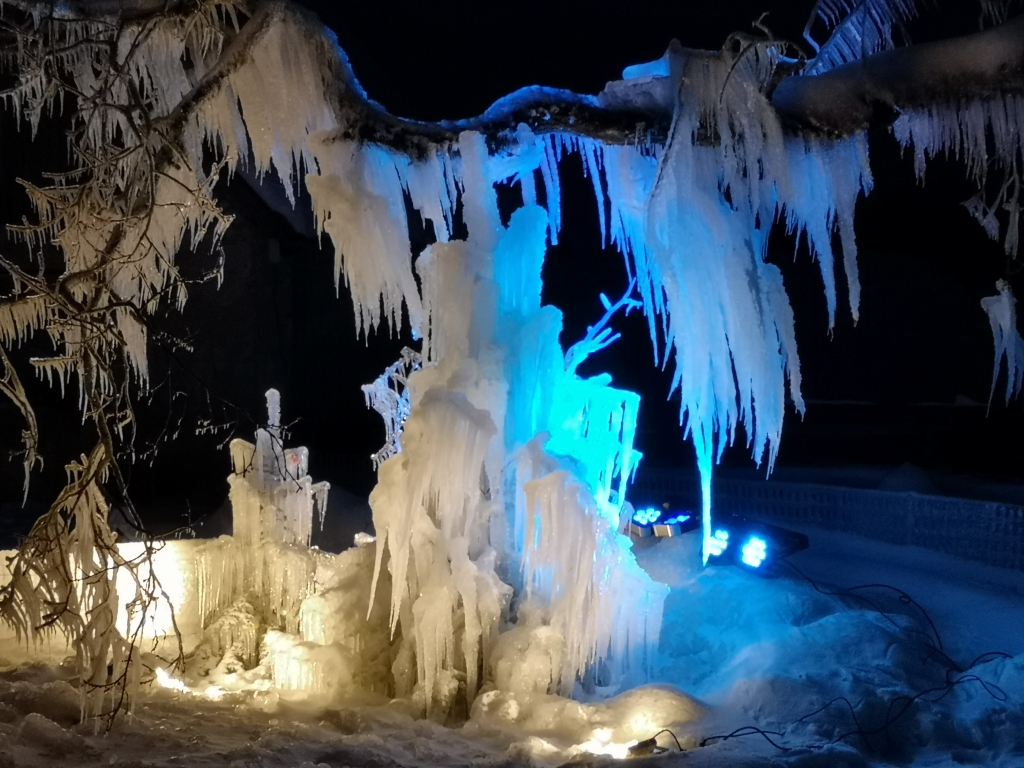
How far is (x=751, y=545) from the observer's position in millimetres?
8297

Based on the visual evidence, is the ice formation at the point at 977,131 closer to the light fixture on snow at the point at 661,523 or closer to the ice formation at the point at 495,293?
the ice formation at the point at 495,293

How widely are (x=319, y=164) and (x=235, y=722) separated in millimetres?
3866

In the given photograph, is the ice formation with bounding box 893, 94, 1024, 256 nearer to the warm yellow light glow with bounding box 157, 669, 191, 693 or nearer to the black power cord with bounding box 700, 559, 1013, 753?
the black power cord with bounding box 700, 559, 1013, 753

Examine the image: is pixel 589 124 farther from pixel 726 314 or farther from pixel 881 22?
pixel 881 22

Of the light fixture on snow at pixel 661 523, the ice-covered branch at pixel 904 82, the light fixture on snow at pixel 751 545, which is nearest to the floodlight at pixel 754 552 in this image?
the light fixture on snow at pixel 751 545

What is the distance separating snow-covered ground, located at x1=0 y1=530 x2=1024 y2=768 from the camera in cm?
468

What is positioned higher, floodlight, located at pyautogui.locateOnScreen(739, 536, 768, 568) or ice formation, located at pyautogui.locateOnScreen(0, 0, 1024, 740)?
ice formation, located at pyautogui.locateOnScreen(0, 0, 1024, 740)

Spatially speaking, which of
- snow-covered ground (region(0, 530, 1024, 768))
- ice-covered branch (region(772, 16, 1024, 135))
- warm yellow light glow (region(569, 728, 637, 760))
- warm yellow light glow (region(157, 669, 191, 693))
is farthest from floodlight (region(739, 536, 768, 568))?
warm yellow light glow (region(157, 669, 191, 693))

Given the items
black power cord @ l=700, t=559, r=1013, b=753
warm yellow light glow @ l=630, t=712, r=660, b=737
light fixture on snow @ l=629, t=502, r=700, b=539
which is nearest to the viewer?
black power cord @ l=700, t=559, r=1013, b=753

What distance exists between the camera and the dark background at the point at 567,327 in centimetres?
1415

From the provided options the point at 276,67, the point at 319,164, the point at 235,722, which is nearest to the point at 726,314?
the point at 319,164

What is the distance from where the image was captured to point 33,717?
456 cm

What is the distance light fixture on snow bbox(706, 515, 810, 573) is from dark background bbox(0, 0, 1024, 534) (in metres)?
5.82

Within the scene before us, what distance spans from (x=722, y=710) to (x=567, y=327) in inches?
459
